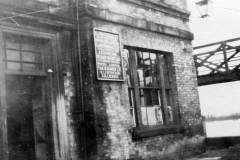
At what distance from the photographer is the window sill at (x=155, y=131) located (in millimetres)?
8033

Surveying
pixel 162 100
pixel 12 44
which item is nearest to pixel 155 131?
pixel 162 100

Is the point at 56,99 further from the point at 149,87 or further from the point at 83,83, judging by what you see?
the point at 149,87

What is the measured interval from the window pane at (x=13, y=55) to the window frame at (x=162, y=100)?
294 cm

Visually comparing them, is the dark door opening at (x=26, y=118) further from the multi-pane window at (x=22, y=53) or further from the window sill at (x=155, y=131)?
the window sill at (x=155, y=131)

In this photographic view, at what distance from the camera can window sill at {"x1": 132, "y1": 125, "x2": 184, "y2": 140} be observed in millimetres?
8033

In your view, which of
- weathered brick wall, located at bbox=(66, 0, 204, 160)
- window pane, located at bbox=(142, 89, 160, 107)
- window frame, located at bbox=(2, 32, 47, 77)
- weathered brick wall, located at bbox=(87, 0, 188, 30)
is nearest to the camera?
window frame, located at bbox=(2, 32, 47, 77)

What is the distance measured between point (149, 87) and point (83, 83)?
2.42 m

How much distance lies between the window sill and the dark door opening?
2.26 m

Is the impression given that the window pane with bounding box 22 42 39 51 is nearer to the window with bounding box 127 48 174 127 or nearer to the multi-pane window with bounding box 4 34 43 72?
the multi-pane window with bounding box 4 34 43 72

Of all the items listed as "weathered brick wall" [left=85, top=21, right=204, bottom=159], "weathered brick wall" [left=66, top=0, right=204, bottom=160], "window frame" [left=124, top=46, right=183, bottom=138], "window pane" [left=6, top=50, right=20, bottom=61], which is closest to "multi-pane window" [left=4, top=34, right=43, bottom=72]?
"window pane" [left=6, top=50, right=20, bottom=61]

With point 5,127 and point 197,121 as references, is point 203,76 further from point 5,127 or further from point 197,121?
point 5,127

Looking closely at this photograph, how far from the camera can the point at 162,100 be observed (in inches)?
371

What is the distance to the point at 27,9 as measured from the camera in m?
6.30

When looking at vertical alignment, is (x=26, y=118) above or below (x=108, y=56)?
below
